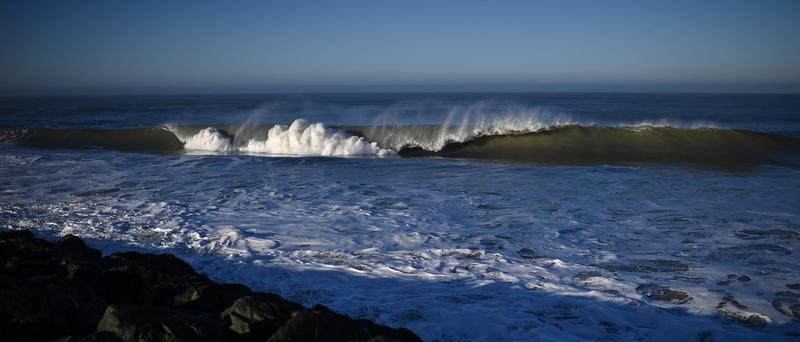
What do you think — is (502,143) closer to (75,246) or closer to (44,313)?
(75,246)

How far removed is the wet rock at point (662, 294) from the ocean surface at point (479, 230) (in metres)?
0.02

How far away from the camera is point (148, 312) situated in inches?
111

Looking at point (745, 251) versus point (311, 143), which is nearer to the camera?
point (745, 251)

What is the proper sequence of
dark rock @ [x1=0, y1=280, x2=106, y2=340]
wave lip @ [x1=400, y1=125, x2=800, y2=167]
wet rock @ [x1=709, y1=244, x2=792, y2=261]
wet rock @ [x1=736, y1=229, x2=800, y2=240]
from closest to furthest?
1. dark rock @ [x1=0, y1=280, x2=106, y2=340]
2. wet rock @ [x1=709, y1=244, x2=792, y2=261]
3. wet rock @ [x1=736, y1=229, x2=800, y2=240]
4. wave lip @ [x1=400, y1=125, x2=800, y2=167]

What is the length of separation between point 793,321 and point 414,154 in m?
12.2

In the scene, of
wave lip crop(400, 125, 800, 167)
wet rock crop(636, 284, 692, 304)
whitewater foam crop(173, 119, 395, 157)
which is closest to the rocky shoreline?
wet rock crop(636, 284, 692, 304)

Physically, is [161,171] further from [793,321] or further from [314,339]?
[793,321]

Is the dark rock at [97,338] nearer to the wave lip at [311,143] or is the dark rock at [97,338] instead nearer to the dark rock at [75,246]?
the dark rock at [75,246]

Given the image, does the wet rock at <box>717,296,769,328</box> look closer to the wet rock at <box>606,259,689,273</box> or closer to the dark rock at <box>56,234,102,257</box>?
the wet rock at <box>606,259,689,273</box>

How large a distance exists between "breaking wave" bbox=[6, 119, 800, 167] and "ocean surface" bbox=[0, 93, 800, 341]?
0.27 metres

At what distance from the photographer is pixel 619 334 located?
356 centimetres

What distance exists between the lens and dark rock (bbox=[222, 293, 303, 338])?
2.96 m

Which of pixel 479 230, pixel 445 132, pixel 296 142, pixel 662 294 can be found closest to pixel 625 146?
pixel 445 132

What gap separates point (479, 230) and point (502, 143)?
33.1 feet
